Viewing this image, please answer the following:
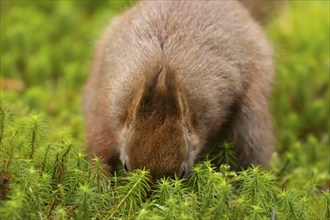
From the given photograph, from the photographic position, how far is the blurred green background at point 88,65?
6.71m

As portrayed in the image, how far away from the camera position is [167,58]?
4.86 m

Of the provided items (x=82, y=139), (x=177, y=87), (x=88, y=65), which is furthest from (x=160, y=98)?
(x=88, y=65)

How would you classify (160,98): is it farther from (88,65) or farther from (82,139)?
(88,65)

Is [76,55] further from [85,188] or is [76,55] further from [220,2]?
[85,188]

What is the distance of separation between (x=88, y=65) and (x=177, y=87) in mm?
3076

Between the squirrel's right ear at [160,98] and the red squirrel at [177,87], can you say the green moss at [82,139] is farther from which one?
the squirrel's right ear at [160,98]

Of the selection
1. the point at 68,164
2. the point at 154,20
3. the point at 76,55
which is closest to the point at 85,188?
the point at 68,164

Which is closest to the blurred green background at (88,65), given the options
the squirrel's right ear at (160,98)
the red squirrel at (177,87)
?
the red squirrel at (177,87)

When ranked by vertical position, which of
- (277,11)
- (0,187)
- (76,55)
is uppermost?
(0,187)

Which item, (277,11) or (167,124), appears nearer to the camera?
(167,124)

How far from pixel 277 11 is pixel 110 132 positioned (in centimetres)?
292

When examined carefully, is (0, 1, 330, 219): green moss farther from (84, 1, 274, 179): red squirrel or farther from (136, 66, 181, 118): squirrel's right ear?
(136, 66, 181, 118): squirrel's right ear

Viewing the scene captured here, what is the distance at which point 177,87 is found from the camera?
4.47 m

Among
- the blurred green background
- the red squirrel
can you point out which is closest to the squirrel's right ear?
the red squirrel
